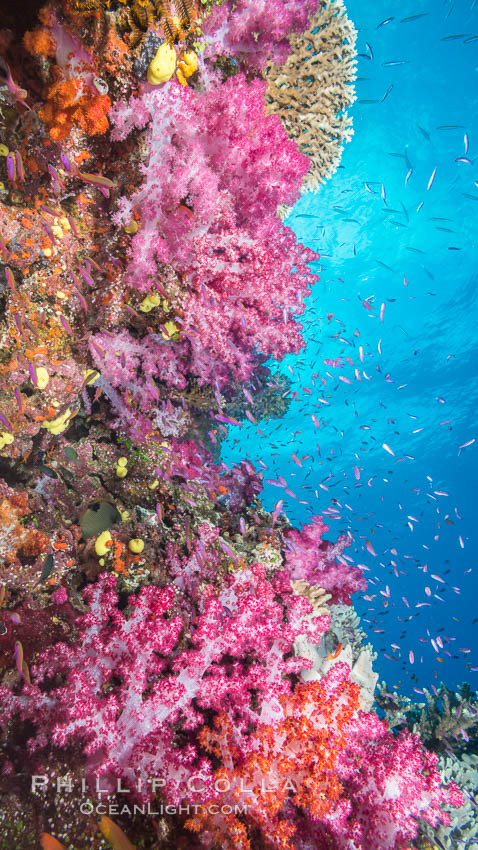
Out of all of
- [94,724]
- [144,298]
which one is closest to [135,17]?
[144,298]

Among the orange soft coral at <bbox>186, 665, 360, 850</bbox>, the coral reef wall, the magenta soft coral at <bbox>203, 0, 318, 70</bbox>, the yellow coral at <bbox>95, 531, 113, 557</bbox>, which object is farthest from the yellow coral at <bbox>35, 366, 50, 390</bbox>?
the magenta soft coral at <bbox>203, 0, 318, 70</bbox>

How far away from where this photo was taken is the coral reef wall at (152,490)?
2.93m

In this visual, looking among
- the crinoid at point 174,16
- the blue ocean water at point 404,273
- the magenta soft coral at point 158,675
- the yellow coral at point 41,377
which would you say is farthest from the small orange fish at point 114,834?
the crinoid at point 174,16

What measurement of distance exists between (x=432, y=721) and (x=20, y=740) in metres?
6.83

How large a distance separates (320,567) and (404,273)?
66.8 ft

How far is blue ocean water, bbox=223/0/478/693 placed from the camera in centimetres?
1073

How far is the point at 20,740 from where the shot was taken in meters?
2.99

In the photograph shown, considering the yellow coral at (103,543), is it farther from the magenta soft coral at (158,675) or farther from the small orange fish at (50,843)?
the small orange fish at (50,843)

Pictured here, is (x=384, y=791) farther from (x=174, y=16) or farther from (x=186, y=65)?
(x=174, y=16)

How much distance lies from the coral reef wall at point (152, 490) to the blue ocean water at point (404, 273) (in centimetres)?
238

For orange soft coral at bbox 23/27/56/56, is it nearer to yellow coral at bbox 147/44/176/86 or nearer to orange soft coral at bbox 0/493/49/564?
yellow coral at bbox 147/44/176/86

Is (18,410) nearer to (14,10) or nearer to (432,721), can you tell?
(14,10)

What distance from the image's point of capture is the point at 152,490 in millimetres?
4930

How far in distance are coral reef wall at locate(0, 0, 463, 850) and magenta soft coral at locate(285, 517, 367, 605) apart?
0.18m
